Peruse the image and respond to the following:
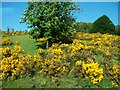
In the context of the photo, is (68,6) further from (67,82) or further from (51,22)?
(67,82)

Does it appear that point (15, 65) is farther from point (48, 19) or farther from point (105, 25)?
point (105, 25)

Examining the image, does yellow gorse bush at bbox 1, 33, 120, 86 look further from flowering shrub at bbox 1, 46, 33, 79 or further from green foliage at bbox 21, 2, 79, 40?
green foliage at bbox 21, 2, 79, 40

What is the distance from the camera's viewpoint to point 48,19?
18.9 m

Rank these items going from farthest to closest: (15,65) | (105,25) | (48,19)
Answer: (105,25)
(48,19)
(15,65)

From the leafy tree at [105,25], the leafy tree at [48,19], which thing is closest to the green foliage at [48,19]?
the leafy tree at [48,19]

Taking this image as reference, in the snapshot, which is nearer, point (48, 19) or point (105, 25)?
point (48, 19)

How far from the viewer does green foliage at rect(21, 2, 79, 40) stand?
18819 millimetres

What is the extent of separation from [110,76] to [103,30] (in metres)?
14.4

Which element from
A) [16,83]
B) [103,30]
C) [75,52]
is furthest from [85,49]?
[103,30]

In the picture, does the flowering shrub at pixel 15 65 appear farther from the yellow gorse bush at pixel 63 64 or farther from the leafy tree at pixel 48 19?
the leafy tree at pixel 48 19

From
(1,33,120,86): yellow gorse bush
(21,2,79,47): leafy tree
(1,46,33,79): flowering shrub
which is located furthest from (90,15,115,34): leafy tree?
(1,46,33,79): flowering shrub

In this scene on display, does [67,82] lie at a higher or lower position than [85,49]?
lower

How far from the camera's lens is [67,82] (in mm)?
13883

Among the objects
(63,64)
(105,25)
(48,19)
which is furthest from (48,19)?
(105,25)
